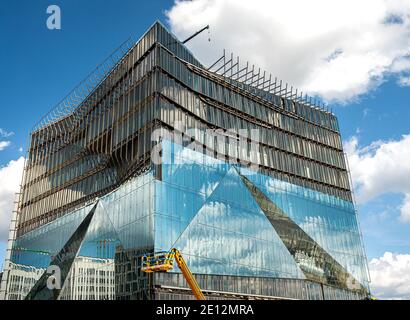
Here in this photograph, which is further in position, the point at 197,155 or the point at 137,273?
the point at 197,155

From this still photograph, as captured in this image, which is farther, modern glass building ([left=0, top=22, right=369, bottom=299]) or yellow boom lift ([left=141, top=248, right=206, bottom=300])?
modern glass building ([left=0, top=22, right=369, bottom=299])

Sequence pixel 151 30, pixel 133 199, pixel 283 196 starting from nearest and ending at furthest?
1. pixel 133 199
2. pixel 151 30
3. pixel 283 196

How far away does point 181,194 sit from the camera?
147 feet

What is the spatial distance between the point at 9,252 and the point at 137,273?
111ft

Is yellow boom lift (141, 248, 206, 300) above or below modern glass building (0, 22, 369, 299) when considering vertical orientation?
below

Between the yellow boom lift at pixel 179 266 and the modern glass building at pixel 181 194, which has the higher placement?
the modern glass building at pixel 181 194

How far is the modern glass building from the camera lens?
43.9m

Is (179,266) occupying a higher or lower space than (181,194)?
lower

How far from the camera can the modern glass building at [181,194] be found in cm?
→ 4394

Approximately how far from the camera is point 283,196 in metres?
59.7

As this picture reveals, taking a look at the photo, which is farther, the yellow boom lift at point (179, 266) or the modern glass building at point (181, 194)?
the modern glass building at point (181, 194)

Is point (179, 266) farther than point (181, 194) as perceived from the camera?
No
